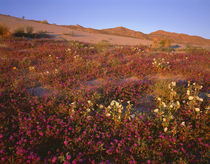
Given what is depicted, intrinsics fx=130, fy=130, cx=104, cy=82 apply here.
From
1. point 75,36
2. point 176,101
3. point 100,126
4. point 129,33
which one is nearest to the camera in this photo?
point 100,126

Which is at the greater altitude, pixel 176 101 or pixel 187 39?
pixel 187 39

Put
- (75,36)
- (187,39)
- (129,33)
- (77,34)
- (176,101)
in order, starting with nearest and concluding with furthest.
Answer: (176,101), (75,36), (77,34), (187,39), (129,33)

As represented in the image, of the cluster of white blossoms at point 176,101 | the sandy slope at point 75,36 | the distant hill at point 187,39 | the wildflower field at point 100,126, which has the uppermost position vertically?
the distant hill at point 187,39

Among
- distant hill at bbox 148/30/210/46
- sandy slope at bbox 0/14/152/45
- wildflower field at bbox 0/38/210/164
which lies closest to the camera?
wildflower field at bbox 0/38/210/164

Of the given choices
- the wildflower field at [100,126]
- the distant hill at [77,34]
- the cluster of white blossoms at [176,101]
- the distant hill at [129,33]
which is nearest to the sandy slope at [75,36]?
the distant hill at [77,34]

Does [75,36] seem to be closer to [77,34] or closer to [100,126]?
[77,34]

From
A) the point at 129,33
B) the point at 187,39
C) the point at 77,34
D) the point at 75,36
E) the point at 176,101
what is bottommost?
the point at 176,101

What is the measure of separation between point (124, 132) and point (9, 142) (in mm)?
2165

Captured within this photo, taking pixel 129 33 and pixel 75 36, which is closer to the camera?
pixel 75 36

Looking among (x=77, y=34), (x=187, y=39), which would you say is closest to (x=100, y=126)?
(x=77, y=34)

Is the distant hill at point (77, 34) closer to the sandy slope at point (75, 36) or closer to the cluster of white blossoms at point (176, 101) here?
the sandy slope at point (75, 36)

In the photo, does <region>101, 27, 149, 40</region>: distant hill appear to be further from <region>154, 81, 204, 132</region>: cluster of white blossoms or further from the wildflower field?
the wildflower field

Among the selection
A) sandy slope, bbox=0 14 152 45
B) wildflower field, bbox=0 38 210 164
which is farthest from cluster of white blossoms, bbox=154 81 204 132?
sandy slope, bbox=0 14 152 45

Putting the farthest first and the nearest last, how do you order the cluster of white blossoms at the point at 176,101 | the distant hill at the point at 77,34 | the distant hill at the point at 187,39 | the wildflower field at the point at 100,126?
the distant hill at the point at 187,39 → the distant hill at the point at 77,34 → the cluster of white blossoms at the point at 176,101 → the wildflower field at the point at 100,126
